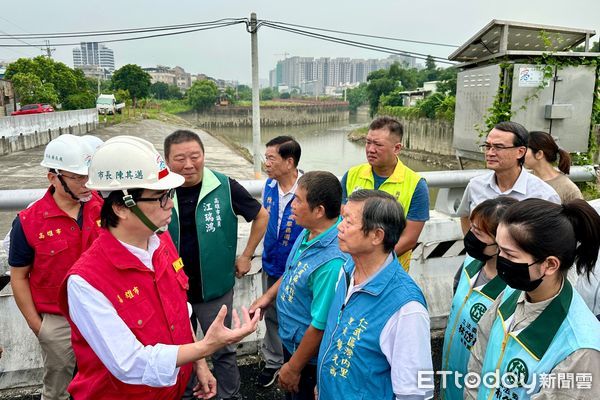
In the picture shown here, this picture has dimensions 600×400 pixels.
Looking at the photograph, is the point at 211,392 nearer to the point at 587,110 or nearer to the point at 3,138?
the point at 587,110

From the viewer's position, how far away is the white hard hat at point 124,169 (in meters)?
1.63

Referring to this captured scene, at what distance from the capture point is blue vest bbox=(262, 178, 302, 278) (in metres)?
3.02

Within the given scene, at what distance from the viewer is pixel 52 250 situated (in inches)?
89.7

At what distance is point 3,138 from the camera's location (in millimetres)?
20141

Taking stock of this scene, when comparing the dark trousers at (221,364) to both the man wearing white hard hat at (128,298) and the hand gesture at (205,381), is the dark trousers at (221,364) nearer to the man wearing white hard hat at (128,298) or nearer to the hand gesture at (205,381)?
the hand gesture at (205,381)

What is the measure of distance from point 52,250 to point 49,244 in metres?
0.03

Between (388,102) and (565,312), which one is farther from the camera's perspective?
(388,102)

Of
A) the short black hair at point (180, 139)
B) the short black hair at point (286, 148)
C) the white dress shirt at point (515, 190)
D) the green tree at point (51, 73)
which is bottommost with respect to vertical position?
the white dress shirt at point (515, 190)

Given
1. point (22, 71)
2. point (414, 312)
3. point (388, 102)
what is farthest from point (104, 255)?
point (388, 102)

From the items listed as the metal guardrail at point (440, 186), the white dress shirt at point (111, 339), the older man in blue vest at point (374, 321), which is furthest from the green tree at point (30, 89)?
the older man in blue vest at point (374, 321)

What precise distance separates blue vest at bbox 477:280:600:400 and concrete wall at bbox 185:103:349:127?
6784 cm

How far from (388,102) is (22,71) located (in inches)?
1321

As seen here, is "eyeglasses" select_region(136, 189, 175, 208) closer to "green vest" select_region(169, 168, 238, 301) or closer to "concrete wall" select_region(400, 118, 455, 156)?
"green vest" select_region(169, 168, 238, 301)

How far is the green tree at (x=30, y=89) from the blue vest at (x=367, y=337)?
36236 millimetres
